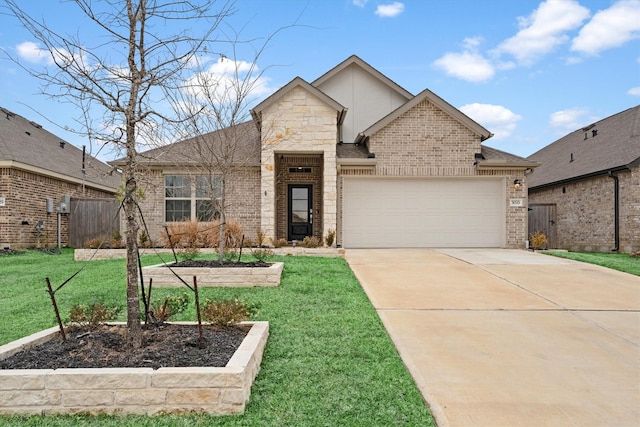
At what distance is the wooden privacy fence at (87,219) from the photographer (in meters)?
15.8

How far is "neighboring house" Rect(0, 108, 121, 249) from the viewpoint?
13562 millimetres

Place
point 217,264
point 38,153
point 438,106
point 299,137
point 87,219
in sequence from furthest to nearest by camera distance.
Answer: point 38,153 < point 87,219 < point 438,106 < point 299,137 < point 217,264

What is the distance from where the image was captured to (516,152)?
15.0 m

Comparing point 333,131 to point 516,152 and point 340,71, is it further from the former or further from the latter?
point 516,152

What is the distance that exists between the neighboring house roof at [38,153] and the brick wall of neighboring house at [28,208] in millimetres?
369

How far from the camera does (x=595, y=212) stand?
15.6 metres

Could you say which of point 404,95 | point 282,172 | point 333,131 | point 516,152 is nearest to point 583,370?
point 333,131

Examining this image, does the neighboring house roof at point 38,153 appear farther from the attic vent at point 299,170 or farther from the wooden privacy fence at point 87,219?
the attic vent at point 299,170

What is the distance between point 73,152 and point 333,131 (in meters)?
15.2

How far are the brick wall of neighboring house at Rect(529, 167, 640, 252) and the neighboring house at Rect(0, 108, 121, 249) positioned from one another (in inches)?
682

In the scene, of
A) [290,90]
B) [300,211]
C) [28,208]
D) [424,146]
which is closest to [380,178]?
[424,146]

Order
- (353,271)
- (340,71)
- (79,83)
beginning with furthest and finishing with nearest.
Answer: (340,71) < (353,271) < (79,83)

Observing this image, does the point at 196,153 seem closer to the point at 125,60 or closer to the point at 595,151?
the point at 125,60

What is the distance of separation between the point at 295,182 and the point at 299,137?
2.46m
